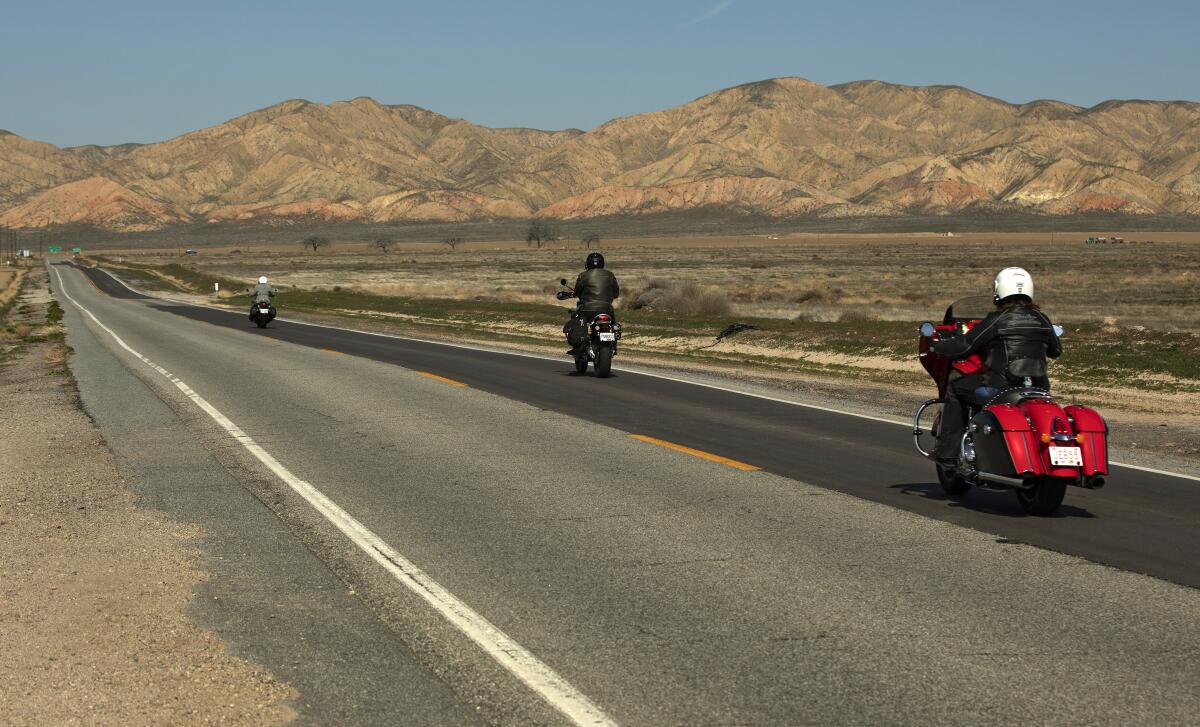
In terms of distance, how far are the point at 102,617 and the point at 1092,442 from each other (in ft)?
21.4

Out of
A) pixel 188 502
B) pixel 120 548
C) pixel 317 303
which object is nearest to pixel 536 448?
pixel 188 502

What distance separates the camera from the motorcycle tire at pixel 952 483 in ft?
33.4

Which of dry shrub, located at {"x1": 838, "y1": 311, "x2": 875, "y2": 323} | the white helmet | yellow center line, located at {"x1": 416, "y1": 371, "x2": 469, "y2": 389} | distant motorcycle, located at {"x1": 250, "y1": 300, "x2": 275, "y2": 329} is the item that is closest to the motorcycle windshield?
the white helmet

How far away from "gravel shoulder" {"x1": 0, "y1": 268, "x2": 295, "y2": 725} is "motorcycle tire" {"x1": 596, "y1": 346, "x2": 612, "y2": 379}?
1012cm

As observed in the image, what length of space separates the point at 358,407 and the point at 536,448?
4503 millimetres

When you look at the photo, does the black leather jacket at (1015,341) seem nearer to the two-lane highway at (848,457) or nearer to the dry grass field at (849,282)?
the two-lane highway at (848,457)

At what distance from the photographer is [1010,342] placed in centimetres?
942

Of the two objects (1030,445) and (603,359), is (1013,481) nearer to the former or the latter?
(1030,445)

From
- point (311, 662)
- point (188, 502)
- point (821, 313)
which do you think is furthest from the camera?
point (821, 313)

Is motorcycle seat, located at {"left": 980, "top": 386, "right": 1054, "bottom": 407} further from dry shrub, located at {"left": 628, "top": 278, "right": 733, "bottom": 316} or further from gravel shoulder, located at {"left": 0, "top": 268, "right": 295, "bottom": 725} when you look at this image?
dry shrub, located at {"left": 628, "top": 278, "right": 733, "bottom": 316}

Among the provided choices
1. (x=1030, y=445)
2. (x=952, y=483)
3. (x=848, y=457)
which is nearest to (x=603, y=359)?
(x=848, y=457)

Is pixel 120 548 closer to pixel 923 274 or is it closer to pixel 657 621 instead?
pixel 657 621

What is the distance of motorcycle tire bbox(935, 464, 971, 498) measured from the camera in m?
10.2

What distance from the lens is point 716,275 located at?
88.4m
